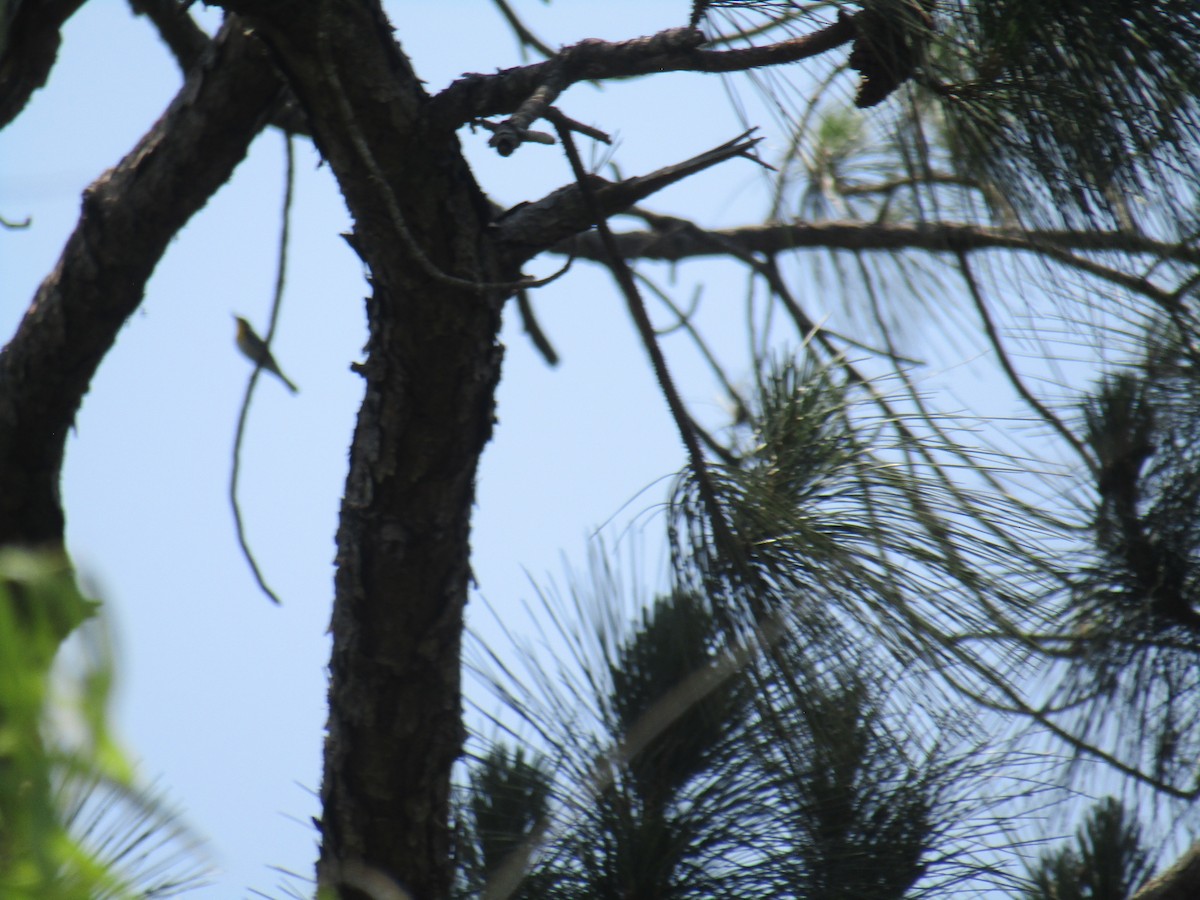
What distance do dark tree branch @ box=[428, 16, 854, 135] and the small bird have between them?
670 millimetres

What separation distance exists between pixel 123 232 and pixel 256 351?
275mm

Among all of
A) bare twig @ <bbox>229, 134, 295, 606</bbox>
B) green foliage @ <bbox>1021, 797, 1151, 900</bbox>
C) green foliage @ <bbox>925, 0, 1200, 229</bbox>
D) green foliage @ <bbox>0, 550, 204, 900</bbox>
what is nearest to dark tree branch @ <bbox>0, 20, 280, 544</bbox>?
bare twig @ <bbox>229, 134, 295, 606</bbox>

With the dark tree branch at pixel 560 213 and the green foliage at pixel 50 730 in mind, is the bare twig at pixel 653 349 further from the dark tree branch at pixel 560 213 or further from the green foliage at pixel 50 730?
the green foliage at pixel 50 730

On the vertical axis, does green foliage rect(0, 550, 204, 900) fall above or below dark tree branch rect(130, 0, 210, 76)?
below

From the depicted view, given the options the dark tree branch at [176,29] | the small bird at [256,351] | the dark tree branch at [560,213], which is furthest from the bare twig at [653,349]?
the dark tree branch at [176,29]

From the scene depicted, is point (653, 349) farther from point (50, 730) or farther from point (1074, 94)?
point (50, 730)

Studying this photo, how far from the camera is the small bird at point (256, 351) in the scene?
4.60ft

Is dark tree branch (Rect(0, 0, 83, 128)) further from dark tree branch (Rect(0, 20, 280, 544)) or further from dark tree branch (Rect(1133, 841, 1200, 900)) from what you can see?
dark tree branch (Rect(1133, 841, 1200, 900))

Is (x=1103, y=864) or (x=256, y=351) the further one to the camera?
(x=256, y=351)

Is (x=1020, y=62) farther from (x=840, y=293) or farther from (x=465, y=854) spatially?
(x=465, y=854)

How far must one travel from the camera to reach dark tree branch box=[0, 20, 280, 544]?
4.02ft

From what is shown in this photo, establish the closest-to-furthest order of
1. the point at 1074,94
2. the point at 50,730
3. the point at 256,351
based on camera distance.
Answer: the point at 50,730
the point at 1074,94
the point at 256,351

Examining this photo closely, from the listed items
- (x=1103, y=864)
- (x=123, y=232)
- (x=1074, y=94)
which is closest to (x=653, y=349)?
(x=1074, y=94)

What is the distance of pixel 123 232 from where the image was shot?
1.23 meters
